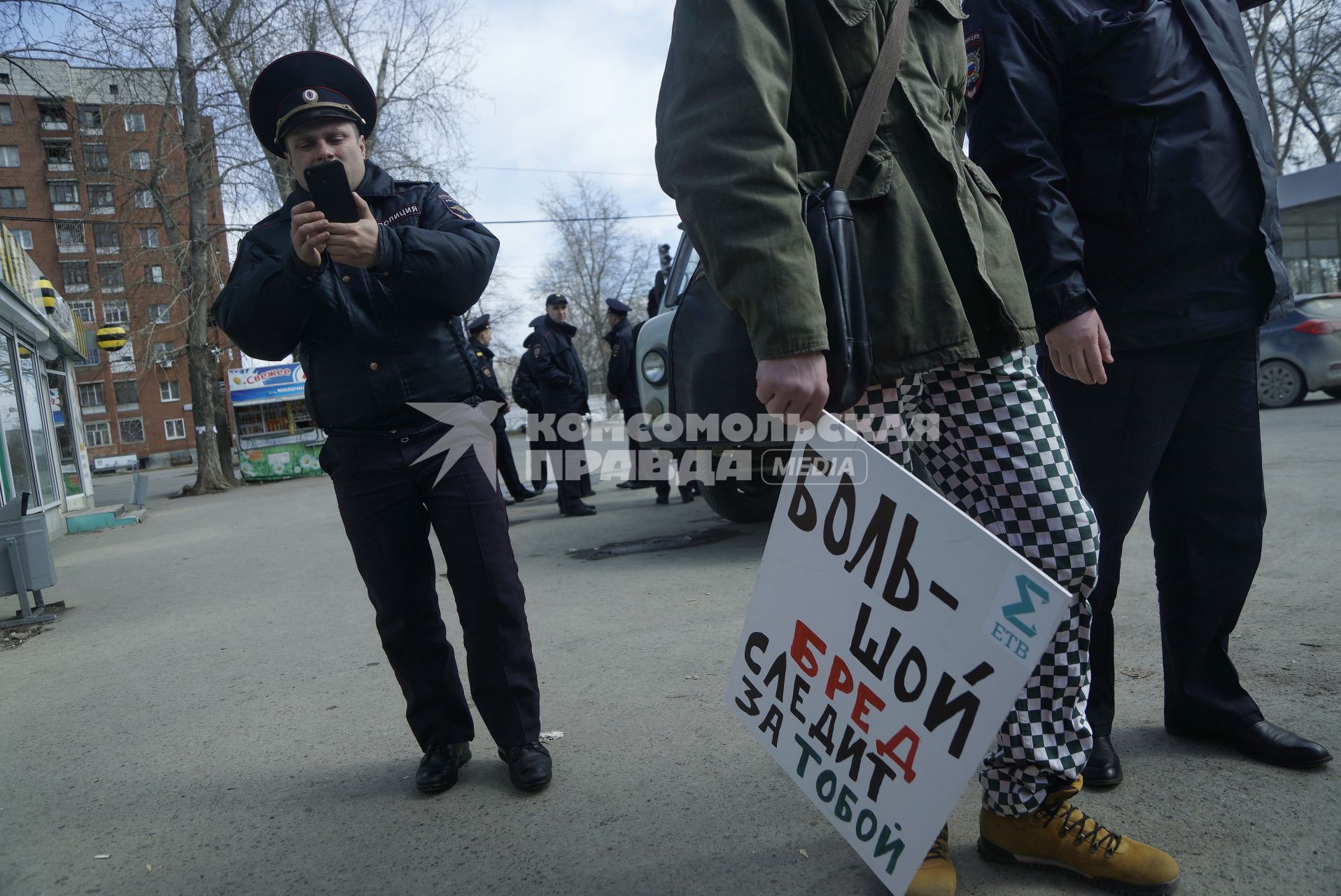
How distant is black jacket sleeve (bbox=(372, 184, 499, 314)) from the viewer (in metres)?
2.28

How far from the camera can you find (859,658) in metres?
1.59

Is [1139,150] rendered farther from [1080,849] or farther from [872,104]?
[1080,849]

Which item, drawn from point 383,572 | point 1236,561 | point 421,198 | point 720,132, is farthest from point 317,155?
point 1236,561

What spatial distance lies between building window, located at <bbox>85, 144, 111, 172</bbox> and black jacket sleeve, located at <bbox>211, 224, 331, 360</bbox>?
1533 centimetres

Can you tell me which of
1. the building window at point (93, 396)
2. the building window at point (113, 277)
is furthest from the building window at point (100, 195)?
the building window at point (93, 396)

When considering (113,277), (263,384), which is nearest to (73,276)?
(263,384)

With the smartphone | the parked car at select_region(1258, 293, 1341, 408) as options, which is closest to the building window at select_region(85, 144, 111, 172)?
the smartphone

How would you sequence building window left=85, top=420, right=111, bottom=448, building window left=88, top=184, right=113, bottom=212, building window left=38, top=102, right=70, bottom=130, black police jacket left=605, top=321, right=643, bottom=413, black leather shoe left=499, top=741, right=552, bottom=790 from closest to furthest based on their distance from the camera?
black leather shoe left=499, top=741, right=552, bottom=790 → black police jacket left=605, top=321, right=643, bottom=413 → building window left=38, top=102, right=70, bottom=130 → building window left=88, top=184, right=113, bottom=212 → building window left=85, top=420, right=111, bottom=448

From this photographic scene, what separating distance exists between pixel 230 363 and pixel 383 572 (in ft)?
114

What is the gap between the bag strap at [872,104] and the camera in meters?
1.59

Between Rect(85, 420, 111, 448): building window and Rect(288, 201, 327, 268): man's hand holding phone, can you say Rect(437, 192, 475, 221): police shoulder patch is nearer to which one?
Rect(288, 201, 327, 268): man's hand holding phone

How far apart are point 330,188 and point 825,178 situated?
126cm

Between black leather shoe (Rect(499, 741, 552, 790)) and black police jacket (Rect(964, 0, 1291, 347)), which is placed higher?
black police jacket (Rect(964, 0, 1291, 347))

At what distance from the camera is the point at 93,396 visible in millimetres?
60438
